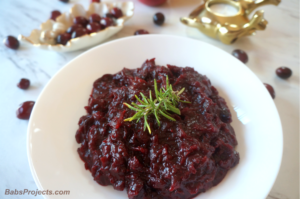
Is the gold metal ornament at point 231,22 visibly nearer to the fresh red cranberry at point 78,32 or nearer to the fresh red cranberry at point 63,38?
the fresh red cranberry at point 78,32

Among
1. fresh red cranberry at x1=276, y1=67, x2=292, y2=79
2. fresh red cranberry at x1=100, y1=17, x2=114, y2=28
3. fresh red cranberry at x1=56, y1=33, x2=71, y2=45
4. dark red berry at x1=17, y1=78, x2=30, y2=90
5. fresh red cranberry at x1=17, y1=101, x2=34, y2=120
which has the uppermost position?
fresh red cranberry at x1=100, y1=17, x2=114, y2=28

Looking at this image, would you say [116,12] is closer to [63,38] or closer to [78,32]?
[78,32]

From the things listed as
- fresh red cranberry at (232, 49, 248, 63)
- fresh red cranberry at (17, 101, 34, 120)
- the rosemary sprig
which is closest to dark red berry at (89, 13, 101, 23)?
fresh red cranberry at (17, 101, 34, 120)

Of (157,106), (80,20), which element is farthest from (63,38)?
(157,106)

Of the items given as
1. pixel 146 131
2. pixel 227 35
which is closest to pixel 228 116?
pixel 146 131

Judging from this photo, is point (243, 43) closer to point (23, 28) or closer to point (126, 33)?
point (126, 33)

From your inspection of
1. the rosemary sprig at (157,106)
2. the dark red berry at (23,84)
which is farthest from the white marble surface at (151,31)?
the rosemary sprig at (157,106)

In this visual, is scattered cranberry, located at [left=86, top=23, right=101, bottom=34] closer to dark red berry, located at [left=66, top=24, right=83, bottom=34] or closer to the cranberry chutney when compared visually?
dark red berry, located at [left=66, top=24, right=83, bottom=34]
